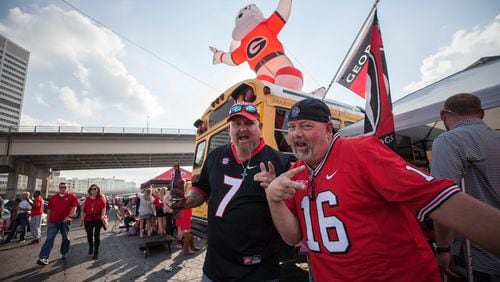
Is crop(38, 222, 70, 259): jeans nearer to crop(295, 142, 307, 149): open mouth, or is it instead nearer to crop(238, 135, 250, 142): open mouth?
crop(238, 135, 250, 142): open mouth

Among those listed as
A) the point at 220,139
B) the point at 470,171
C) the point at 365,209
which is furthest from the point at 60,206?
the point at 470,171

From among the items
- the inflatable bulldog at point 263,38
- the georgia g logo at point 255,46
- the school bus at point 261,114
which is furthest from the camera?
the georgia g logo at point 255,46

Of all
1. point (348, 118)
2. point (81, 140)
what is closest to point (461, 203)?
point (348, 118)

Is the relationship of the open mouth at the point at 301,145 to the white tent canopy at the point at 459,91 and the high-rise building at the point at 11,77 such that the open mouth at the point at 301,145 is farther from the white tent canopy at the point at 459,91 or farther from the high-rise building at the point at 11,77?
the high-rise building at the point at 11,77

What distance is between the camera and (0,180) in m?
77.9

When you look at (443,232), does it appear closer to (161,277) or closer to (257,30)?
(161,277)

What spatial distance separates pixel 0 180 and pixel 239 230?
382 ft

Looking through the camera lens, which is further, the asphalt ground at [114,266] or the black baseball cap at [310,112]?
the asphalt ground at [114,266]

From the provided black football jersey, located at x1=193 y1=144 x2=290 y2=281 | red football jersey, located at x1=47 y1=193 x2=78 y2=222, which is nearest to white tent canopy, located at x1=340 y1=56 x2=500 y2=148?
black football jersey, located at x1=193 y1=144 x2=290 y2=281

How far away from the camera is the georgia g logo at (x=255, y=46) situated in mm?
6699

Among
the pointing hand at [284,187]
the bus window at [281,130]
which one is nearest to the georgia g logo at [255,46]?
the bus window at [281,130]

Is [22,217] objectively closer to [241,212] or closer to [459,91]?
[241,212]

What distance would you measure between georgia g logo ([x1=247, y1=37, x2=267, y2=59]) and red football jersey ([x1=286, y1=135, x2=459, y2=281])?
236 inches

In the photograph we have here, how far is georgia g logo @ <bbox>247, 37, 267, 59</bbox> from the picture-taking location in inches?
264
